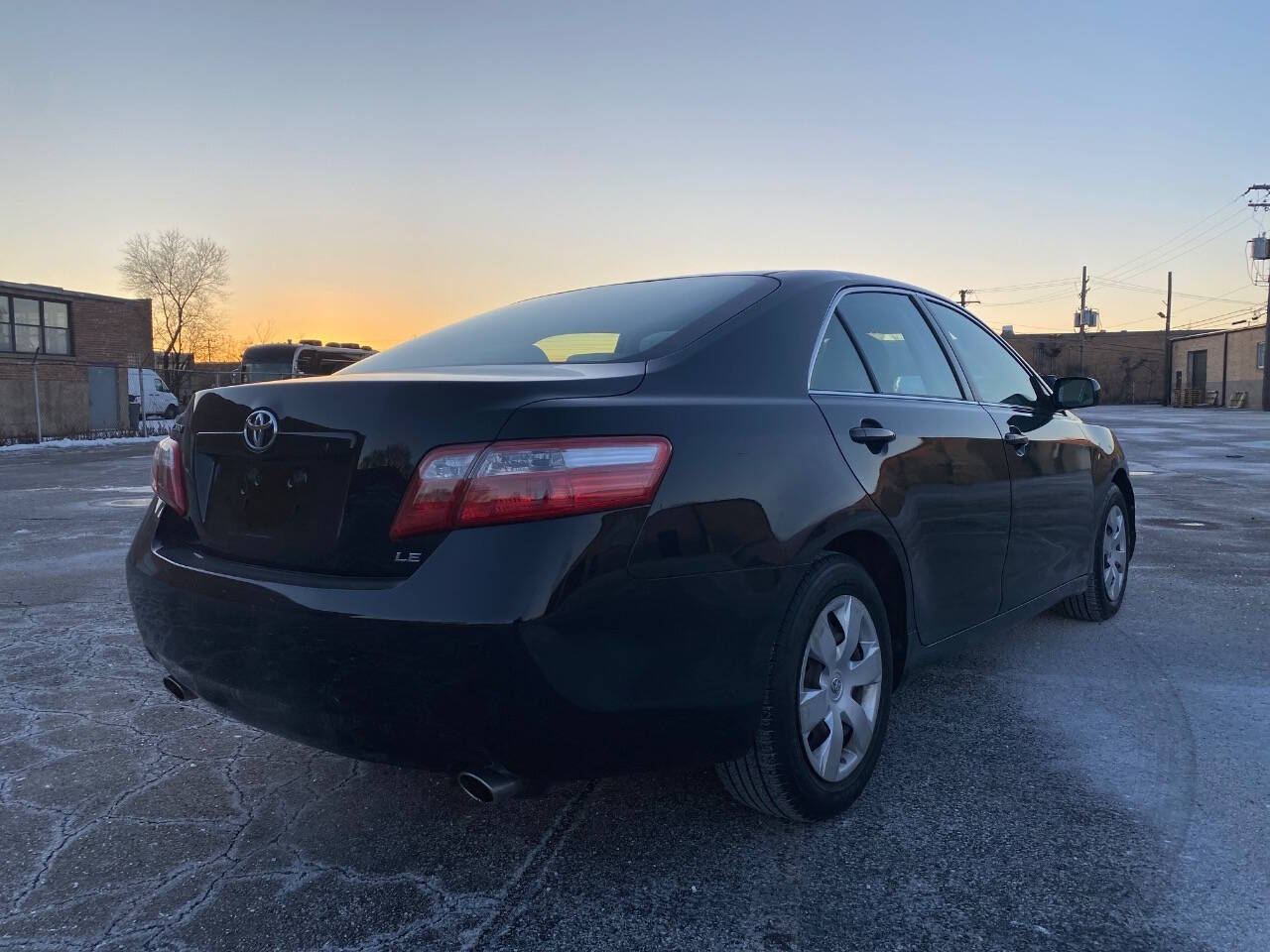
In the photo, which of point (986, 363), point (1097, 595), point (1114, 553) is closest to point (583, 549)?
point (986, 363)

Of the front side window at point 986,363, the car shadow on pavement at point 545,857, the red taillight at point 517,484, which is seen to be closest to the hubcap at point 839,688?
the car shadow on pavement at point 545,857

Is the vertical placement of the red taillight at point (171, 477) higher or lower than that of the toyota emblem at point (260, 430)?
lower

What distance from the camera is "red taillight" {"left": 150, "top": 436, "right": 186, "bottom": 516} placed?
8.48 feet

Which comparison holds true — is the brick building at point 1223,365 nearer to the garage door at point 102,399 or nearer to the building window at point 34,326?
the garage door at point 102,399

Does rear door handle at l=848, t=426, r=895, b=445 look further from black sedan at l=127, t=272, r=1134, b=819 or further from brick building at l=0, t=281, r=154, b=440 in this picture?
brick building at l=0, t=281, r=154, b=440

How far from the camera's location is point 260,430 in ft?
→ 7.53

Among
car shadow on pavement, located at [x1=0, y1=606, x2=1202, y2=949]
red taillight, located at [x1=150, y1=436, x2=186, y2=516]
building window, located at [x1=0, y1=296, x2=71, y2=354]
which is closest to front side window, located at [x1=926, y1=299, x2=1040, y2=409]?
car shadow on pavement, located at [x1=0, y1=606, x2=1202, y2=949]

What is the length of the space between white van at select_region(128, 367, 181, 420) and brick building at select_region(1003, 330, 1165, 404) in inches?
2312

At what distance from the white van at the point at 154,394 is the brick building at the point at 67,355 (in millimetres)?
604

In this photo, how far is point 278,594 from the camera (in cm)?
212

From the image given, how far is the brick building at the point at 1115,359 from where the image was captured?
70.1 metres

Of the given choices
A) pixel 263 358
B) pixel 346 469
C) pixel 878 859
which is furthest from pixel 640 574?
pixel 263 358

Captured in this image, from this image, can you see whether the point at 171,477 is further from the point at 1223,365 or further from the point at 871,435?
the point at 1223,365

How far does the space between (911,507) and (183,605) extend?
2.07m
